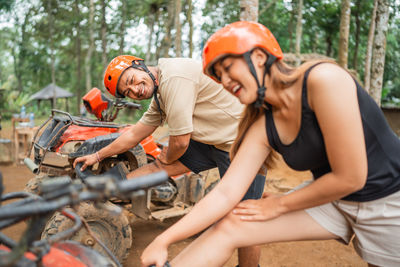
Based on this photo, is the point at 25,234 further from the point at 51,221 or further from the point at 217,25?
the point at 217,25

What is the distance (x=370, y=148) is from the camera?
1.62 m

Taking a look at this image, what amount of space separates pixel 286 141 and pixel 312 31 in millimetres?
20773

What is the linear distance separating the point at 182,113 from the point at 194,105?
19 centimetres

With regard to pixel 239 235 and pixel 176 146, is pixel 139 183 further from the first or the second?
pixel 176 146

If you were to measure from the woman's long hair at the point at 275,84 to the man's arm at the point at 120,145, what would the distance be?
1.39 metres

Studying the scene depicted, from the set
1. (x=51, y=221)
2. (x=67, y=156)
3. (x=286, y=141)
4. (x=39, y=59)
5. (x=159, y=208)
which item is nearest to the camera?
(x=286, y=141)

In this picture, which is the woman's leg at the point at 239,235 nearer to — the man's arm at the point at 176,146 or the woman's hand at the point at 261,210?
the woman's hand at the point at 261,210

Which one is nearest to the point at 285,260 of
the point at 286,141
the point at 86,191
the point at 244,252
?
the point at 244,252

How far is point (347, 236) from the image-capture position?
1.81 m

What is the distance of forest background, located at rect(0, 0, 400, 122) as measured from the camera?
37.9 feet

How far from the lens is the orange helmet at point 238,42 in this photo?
1.55m

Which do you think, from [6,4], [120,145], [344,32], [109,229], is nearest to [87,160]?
[120,145]

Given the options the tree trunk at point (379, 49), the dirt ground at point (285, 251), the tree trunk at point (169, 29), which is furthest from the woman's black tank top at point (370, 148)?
the tree trunk at point (169, 29)

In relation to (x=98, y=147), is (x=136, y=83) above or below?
above
